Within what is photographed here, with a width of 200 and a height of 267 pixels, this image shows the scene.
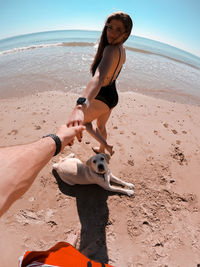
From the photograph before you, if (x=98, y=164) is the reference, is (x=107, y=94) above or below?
above

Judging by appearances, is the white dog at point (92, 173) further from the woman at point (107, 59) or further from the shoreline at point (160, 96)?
the shoreline at point (160, 96)

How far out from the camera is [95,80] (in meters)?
1.88

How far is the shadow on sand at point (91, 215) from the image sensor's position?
2.14 m

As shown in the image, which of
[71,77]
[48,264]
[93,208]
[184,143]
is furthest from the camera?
[71,77]

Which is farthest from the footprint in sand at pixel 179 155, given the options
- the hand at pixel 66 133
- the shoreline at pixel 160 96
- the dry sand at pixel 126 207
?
the shoreline at pixel 160 96

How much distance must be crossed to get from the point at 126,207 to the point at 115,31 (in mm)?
2671

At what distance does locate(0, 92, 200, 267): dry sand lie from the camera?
2.17m

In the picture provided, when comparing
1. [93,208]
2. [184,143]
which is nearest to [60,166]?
[93,208]

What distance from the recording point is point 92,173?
9.01 ft

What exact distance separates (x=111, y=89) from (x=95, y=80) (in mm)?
583

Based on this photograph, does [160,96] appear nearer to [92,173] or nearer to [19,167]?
[92,173]

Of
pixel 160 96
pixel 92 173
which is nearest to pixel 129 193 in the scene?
pixel 92 173

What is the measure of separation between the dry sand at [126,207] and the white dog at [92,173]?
0.15 m

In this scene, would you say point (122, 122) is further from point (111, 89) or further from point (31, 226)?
point (31, 226)
